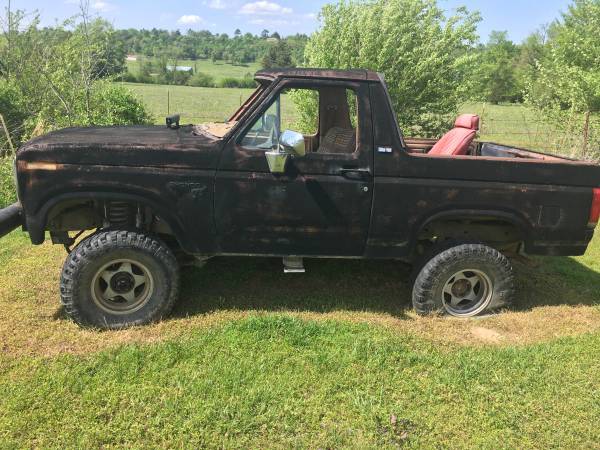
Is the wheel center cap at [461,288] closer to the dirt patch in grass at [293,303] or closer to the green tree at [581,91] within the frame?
the dirt patch in grass at [293,303]

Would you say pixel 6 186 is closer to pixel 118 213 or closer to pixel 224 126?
pixel 118 213

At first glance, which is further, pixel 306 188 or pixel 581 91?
pixel 581 91

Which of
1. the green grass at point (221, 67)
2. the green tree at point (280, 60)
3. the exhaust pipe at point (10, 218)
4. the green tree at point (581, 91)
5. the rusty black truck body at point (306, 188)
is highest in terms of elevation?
the green grass at point (221, 67)

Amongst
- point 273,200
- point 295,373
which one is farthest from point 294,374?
point 273,200

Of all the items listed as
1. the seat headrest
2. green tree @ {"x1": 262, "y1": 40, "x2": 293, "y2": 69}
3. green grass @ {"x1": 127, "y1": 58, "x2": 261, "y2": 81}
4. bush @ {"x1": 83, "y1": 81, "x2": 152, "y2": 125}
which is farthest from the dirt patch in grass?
green grass @ {"x1": 127, "y1": 58, "x2": 261, "y2": 81}

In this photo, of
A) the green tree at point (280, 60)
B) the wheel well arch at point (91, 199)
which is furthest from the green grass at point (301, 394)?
the green tree at point (280, 60)

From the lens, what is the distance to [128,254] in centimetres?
376

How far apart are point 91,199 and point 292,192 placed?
153 cm

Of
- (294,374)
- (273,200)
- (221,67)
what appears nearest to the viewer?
(294,374)

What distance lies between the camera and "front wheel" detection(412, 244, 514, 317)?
13.7 feet

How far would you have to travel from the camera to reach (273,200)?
3.80 meters

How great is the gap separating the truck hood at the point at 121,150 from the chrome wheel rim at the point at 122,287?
32.2 inches

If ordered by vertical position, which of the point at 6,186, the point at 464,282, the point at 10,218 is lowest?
the point at 464,282

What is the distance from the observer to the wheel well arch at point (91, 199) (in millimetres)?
3541
